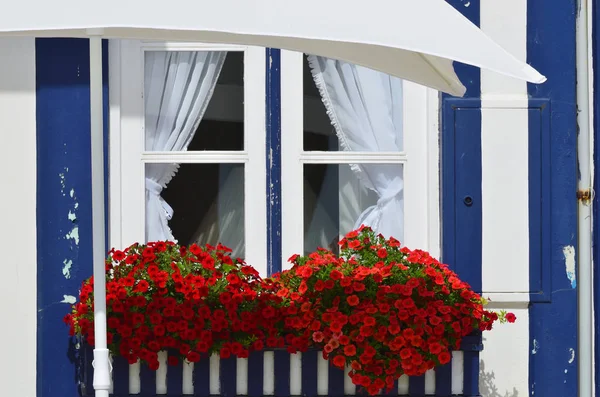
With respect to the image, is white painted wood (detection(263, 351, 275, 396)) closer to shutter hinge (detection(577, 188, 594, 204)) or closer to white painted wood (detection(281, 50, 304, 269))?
white painted wood (detection(281, 50, 304, 269))

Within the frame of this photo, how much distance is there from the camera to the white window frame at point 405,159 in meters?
5.53

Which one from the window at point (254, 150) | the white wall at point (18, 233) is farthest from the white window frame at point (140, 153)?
the white wall at point (18, 233)

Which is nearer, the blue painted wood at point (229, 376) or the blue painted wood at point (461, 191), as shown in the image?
the blue painted wood at point (229, 376)

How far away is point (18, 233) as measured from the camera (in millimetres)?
5379

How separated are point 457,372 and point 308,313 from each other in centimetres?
70

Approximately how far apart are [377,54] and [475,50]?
1.08m

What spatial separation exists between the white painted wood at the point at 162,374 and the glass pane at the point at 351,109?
128 centimetres

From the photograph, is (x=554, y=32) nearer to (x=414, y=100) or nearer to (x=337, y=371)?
(x=414, y=100)

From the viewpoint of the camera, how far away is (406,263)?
511 centimetres

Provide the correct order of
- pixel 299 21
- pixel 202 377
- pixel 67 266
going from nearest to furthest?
pixel 299 21 → pixel 202 377 → pixel 67 266

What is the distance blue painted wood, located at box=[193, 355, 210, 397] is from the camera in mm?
4988

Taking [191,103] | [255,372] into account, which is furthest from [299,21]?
[191,103]

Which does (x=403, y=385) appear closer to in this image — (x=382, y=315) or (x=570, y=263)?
(x=382, y=315)

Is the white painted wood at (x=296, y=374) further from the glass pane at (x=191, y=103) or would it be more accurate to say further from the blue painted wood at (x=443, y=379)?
the glass pane at (x=191, y=103)
